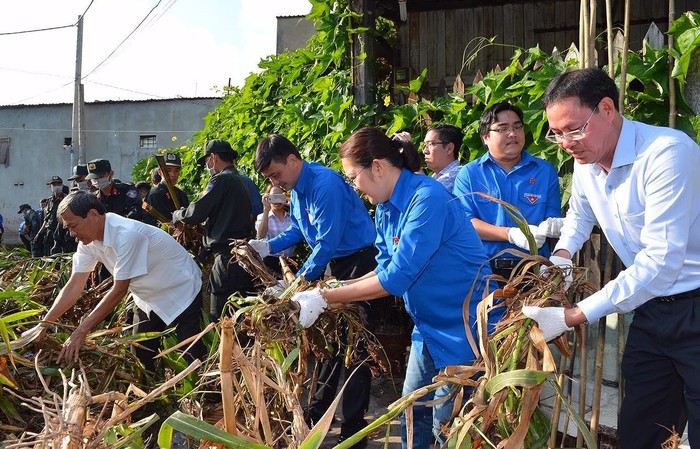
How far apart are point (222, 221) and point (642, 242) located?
3346 mm

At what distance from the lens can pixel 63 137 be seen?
969 inches

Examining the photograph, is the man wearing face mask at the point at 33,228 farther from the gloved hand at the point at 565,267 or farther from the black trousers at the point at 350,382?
the gloved hand at the point at 565,267

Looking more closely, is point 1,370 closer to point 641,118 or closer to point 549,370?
point 549,370

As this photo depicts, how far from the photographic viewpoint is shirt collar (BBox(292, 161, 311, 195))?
13.2ft

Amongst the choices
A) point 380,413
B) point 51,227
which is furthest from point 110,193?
point 380,413

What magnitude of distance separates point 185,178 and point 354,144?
629 cm

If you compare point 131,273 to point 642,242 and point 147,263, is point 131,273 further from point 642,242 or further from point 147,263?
point 642,242

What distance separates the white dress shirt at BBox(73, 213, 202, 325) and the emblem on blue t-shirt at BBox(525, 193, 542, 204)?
215 centimetres

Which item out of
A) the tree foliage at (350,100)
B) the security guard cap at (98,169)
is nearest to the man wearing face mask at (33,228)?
the tree foliage at (350,100)

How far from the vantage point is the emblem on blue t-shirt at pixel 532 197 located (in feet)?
11.6

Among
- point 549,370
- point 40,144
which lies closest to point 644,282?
point 549,370

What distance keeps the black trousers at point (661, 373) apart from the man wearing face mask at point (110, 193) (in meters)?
5.08

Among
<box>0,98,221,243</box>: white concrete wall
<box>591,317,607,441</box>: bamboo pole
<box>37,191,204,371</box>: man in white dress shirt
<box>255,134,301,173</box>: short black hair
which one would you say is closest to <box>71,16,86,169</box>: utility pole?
<box>0,98,221,243</box>: white concrete wall

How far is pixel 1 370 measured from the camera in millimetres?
3121
